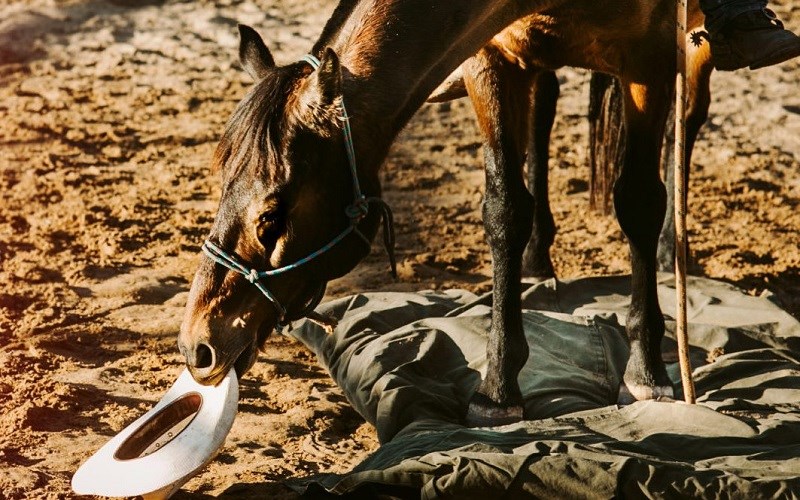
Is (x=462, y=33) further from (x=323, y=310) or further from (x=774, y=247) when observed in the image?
(x=774, y=247)

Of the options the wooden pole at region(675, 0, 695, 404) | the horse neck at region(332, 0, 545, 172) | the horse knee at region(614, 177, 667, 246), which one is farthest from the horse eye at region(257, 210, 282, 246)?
the horse knee at region(614, 177, 667, 246)

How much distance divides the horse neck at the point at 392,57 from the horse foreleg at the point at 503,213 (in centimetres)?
66

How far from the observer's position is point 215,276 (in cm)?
304

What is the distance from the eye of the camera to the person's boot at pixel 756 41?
3.70m

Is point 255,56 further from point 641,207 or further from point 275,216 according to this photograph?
point 641,207

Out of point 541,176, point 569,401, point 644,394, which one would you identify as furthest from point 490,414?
point 541,176

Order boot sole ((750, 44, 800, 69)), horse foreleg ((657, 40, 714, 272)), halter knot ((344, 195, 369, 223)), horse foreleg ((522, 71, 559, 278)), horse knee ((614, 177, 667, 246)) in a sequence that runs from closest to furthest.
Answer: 1. halter knot ((344, 195, 369, 223))
2. boot sole ((750, 44, 800, 69))
3. horse knee ((614, 177, 667, 246))
4. horse foreleg ((657, 40, 714, 272))
5. horse foreleg ((522, 71, 559, 278))

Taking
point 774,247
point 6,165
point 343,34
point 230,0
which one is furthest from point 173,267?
point 230,0

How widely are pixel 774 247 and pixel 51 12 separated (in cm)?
778

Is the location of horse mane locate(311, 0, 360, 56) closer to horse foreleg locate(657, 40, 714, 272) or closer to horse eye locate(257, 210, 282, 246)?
horse eye locate(257, 210, 282, 246)

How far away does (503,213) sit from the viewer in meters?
4.00

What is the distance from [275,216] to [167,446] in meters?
0.77

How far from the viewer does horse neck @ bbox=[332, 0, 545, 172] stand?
3.03 m

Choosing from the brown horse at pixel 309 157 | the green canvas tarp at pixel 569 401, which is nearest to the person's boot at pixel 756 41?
the brown horse at pixel 309 157
